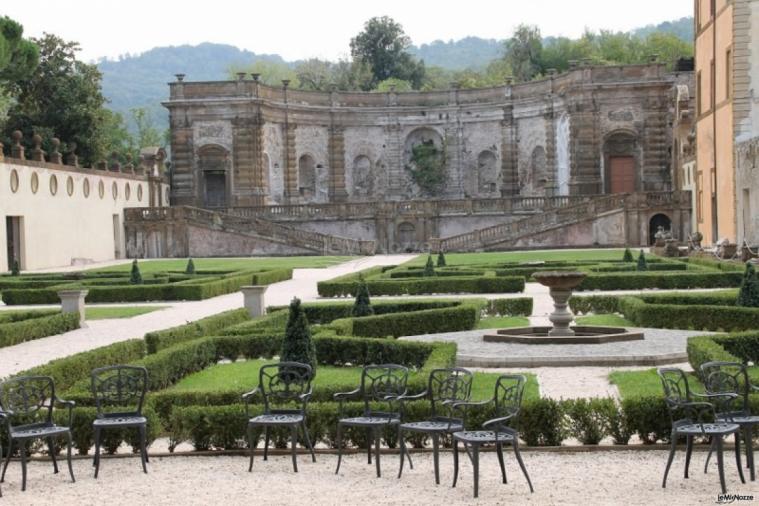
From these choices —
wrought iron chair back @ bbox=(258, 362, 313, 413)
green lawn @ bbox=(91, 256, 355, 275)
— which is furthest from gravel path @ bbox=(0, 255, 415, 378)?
wrought iron chair back @ bbox=(258, 362, 313, 413)

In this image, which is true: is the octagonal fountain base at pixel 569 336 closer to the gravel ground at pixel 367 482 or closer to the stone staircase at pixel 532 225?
the gravel ground at pixel 367 482

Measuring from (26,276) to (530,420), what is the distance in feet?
93.9

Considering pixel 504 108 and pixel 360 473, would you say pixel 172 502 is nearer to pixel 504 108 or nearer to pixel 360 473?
pixel 360 473

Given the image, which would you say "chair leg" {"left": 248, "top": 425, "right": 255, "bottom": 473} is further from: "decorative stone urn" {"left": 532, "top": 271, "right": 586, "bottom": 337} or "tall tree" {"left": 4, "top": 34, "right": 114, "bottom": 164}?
"tall tree" {"left": 4, "top": 34, "right": 114, "bottom": 164}

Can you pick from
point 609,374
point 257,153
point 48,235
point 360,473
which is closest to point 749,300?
point 609,374

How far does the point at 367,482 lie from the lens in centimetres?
1085

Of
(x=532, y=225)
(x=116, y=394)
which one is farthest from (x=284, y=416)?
(x=532, y=225)

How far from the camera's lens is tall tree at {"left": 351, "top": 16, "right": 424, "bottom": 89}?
89.9m

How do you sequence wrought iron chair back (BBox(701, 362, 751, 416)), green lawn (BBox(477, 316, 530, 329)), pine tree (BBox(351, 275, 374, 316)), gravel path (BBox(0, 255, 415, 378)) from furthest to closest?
green lawn (BBox(477, 316, 530, 329)) < pine tree (BBox(351, 275, 374, 316)) < gravel path (BBox(0, 255, 415, 378)) < wrought iron chair back (BBox(701, 362, 751, 416))

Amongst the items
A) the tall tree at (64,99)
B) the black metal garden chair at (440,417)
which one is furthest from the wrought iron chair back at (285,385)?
the tall tree at (64,99)

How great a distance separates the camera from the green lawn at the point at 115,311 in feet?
91.4

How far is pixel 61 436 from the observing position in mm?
12547

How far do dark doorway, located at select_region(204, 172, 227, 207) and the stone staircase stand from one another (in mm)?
14985

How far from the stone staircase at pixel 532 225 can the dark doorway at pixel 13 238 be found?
18.0m
